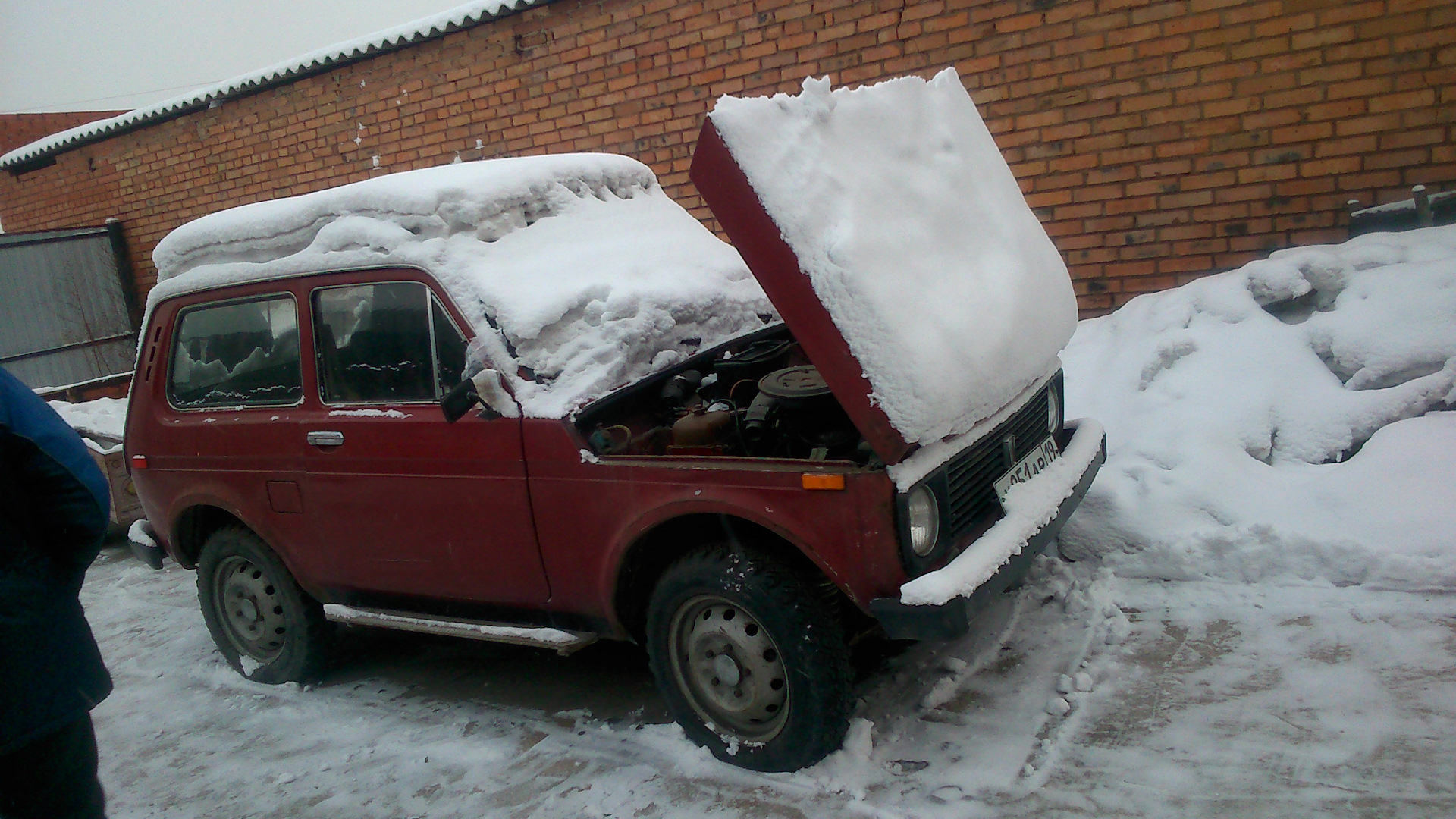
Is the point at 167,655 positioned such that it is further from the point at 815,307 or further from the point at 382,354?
the point at 815,307

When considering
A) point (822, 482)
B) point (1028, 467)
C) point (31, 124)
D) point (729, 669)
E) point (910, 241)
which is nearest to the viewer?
point (822, 482)

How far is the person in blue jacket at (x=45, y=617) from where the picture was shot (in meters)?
2.08

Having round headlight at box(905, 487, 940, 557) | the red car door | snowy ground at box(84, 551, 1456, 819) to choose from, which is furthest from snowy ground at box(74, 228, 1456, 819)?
round headlight at box(905, 487, 940, 557)

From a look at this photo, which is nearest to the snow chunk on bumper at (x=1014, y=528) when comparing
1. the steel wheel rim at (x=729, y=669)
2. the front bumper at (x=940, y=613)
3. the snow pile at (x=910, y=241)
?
the front bumper at (x=940, y=613)

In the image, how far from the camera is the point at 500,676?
3916mm

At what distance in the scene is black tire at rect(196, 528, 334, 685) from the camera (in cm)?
398

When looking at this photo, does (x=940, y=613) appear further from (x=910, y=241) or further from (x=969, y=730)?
(x=910, y=241)

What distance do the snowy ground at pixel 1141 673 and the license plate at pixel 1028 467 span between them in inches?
26.5

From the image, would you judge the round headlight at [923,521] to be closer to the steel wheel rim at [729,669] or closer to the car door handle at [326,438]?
the steel wheel rim at [729,669]

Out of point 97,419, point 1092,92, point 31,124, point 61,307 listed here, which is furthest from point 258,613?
point 31,124

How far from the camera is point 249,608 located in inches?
164

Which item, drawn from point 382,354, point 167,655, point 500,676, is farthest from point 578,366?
point 167,655

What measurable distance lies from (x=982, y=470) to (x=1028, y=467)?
0.34 m

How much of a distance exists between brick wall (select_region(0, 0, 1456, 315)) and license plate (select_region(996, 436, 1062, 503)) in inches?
111
